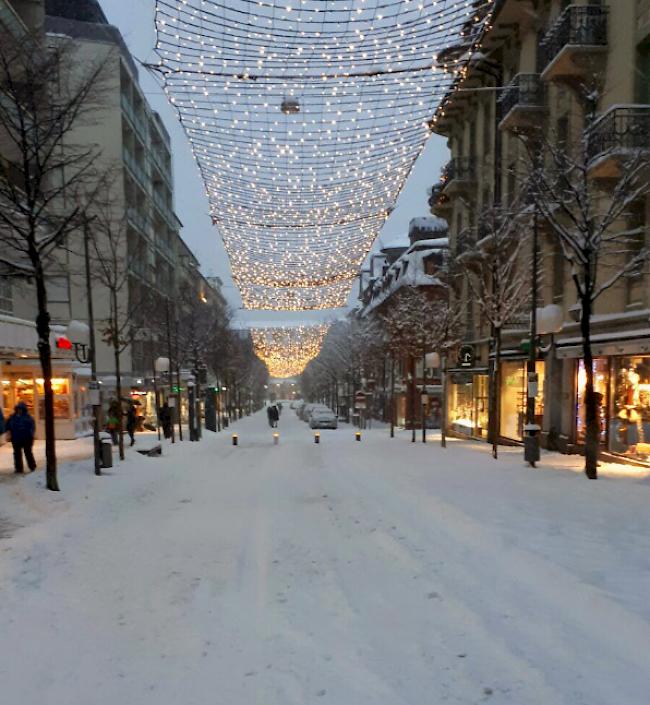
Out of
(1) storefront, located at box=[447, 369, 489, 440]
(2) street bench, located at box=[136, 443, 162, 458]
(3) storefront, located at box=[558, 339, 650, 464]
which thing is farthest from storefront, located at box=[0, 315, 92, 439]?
(3) storefront, located at box=[558, 339, 650, 464]

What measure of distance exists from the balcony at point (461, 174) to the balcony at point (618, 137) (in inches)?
420

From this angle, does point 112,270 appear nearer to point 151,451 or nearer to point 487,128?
point 151,451

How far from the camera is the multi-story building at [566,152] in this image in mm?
11133

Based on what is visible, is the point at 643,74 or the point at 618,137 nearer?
the point at 618,137

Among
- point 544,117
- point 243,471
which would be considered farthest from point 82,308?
point 544,117

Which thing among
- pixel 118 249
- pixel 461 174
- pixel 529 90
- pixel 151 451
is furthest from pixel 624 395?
pixel 118 249

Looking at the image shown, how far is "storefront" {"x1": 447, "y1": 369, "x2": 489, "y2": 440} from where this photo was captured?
20828 mm

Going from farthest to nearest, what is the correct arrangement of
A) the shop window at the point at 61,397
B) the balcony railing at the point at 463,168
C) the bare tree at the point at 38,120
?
the balcony railing at the point at 463,168 → the shop window at the point at 61,397 → the bare tree at the point at 38,120

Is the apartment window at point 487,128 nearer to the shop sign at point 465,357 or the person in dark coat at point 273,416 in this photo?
the shop sign at point 465,357

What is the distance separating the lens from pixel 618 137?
35.8 feet

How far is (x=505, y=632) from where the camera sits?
3654mm

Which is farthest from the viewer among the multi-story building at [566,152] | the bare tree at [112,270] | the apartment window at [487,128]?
the apartment window at [487,128]

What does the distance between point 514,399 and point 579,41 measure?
439 inches

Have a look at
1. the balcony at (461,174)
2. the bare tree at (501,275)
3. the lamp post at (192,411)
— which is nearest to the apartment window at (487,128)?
the balcony at (461,174)
